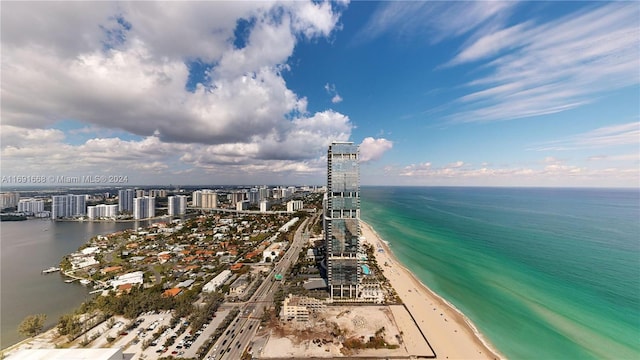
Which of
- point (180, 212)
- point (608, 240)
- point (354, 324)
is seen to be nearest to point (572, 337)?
point (354, 324)

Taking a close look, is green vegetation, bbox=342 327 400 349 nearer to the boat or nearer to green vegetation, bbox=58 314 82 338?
green vegetation, bbox=58 314 82 338

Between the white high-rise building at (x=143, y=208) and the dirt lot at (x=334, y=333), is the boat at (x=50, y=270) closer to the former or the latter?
A: the dirt lot at (x=334, y=333)

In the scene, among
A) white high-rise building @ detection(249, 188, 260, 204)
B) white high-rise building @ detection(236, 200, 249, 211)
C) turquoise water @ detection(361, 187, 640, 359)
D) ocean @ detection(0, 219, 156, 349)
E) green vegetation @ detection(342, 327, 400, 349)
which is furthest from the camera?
white high-rise building @ detection(249, 188, 260, 204)

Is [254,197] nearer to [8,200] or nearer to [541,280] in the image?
[8,200]

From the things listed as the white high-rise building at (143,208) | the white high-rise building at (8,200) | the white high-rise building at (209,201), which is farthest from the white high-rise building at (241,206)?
the white high-rise building at (8,200)

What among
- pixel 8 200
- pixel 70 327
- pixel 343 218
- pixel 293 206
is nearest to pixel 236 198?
pixel 293 206

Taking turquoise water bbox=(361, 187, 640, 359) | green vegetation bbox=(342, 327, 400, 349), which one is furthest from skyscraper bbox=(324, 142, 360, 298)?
turquoise water bbox=(361, 187, 640, 359)
